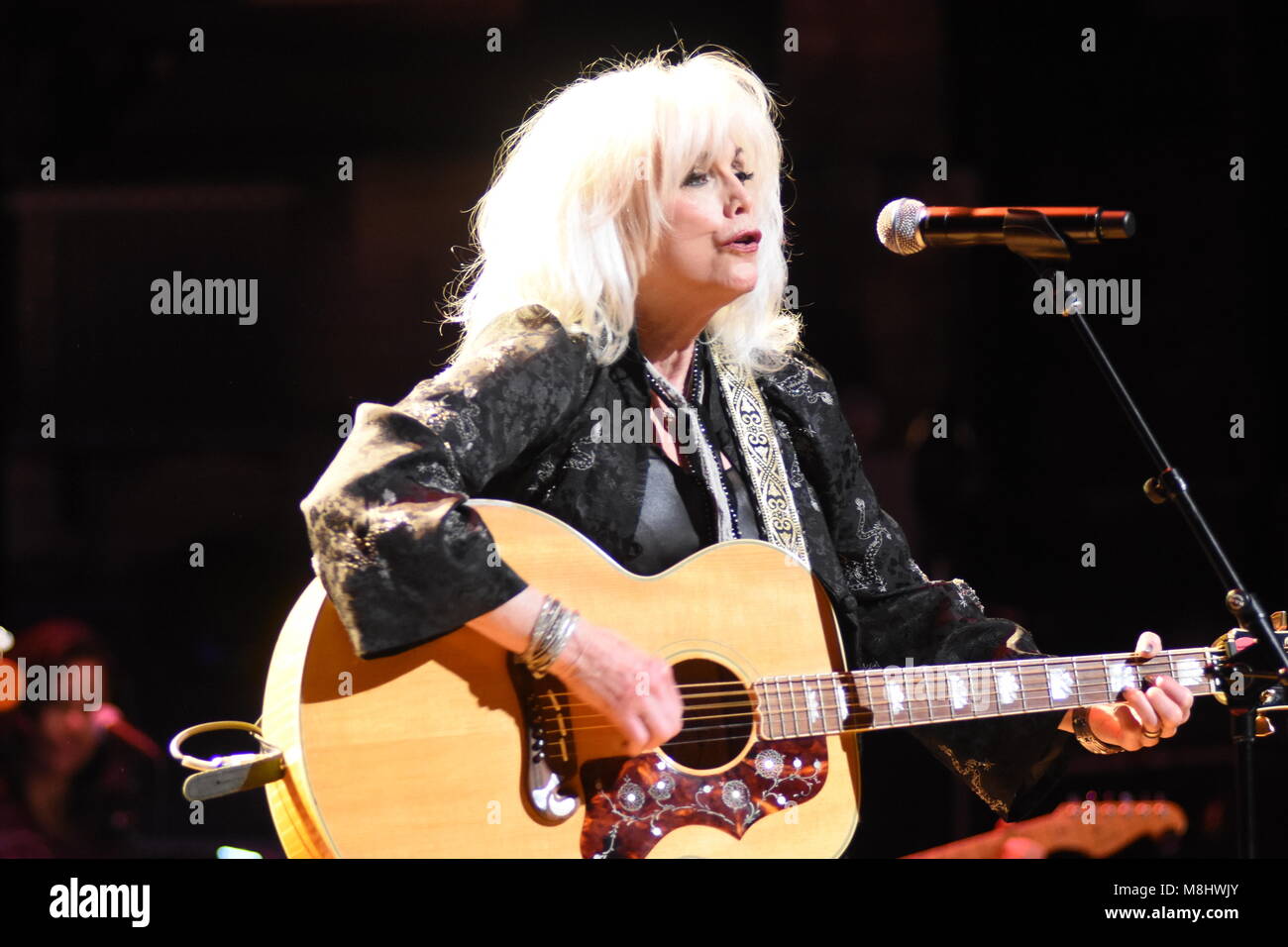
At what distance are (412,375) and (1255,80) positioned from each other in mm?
2506

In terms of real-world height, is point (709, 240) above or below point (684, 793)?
above

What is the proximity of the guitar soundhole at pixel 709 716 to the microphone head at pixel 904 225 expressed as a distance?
0.83m

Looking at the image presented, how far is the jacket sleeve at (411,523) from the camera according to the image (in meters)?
1.98

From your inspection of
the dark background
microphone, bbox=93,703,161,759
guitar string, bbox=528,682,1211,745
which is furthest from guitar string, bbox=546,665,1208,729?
microphone, bbox=93,703,161,759

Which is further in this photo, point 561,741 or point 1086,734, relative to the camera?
point 1086,734

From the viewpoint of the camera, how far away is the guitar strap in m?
2.53

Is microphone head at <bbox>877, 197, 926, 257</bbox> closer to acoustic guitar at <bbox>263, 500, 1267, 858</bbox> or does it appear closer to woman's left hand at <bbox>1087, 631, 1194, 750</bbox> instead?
acoustic guitar at <bbox>263, 500, 1267, 858</bbox>

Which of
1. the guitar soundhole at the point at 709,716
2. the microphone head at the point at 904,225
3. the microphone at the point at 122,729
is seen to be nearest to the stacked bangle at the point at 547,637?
the guitar soundhole at the point at 709,716

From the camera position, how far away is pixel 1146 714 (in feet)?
7.84

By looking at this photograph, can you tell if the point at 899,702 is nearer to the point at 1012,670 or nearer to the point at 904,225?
the point at 1012,670

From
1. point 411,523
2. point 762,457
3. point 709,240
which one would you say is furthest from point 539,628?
point 709,240

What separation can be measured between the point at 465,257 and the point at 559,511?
54.3 inches

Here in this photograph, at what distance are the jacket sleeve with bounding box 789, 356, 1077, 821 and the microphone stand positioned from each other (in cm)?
44

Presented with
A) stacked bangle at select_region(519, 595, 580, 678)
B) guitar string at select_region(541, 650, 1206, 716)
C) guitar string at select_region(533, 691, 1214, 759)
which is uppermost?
stacked bangle at select_region(519, 595, 580, 678)
